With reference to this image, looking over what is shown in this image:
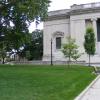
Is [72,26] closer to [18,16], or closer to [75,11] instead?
[75,11]

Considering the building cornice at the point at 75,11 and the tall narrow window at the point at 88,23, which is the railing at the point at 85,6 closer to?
the building cornice at the point at 75,11

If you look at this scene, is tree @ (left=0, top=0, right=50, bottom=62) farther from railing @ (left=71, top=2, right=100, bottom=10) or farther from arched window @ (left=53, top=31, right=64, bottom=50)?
arched window @ (left=53, top=31, right=64, bottom=50)

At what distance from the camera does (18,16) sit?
Result: 26844 mm

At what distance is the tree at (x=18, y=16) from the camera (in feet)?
79.8

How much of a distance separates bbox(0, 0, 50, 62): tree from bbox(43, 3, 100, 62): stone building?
129 feet

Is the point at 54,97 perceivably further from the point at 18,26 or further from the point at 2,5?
the point at 18,26

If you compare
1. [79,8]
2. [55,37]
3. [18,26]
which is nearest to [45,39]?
[55,37]

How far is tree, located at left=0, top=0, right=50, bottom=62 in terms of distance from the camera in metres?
24.3

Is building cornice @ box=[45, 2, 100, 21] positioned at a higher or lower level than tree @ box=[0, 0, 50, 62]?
higher

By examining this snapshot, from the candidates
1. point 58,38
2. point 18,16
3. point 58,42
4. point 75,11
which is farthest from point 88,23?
point 18,16

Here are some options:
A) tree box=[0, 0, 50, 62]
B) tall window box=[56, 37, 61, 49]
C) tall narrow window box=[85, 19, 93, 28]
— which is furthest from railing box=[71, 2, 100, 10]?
tree box=[0, 0, 50, 62]

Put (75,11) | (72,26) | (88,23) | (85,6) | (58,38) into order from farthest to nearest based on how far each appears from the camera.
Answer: (58,38), (72,26), (88,23), (75,11), (85,6)

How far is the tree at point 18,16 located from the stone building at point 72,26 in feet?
129

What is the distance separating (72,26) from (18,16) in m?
49.9
